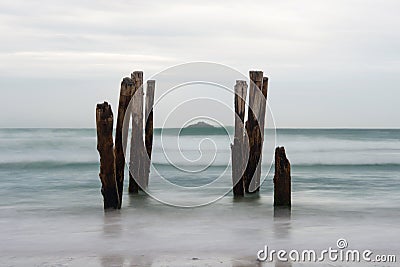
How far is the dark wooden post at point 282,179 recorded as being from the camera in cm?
1071

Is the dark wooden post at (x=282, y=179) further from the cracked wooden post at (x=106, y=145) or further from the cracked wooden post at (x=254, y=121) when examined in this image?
the cracked wooden post at (x=106, y=145)

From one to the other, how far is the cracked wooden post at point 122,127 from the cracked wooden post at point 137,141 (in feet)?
1.48

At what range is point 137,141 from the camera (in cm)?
1258

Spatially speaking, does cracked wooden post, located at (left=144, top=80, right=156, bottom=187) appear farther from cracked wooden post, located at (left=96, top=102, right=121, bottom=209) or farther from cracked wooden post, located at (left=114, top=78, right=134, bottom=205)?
cracked wooden post, located at (left=96, top=102, right=121, bottom=209)

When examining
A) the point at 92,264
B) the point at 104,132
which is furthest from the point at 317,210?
the point at 92,264

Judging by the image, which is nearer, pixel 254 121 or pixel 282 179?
pixel 282 179

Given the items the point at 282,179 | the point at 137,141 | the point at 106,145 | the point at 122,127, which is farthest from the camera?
the point at 137,141

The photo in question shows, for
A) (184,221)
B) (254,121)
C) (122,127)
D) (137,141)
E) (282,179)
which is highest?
(254,121)

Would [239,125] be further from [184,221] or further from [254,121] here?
[184,221]

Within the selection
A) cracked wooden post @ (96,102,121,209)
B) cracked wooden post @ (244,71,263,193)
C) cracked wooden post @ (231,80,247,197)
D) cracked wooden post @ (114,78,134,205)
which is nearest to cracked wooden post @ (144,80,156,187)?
cracked wooden post @ (114,78,134,205)

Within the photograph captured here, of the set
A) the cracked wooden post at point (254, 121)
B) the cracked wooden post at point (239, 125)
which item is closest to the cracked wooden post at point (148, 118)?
the cracked wooden post at point (239, 125)

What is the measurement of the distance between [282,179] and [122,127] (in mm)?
2950

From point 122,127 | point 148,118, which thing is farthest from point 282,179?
point 148,118

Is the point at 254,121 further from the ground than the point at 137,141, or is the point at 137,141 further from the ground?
the point at 254,121
